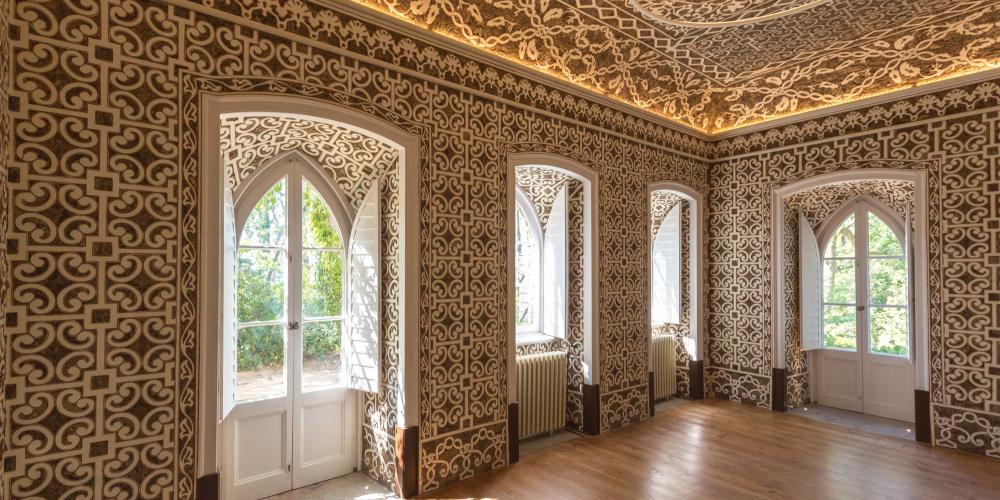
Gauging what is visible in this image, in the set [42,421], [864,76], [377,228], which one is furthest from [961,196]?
[42,421]

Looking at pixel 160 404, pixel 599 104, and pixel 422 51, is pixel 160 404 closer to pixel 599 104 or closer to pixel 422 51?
pixel 422 51

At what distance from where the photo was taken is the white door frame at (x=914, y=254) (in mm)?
4660

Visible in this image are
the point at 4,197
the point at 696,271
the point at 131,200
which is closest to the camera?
the point at 4,197

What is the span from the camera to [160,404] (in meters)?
2.50

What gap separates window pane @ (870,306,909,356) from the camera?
18.0 ft

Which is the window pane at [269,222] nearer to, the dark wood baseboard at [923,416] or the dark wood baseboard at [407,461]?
the dark wood baseboard at [407,461]

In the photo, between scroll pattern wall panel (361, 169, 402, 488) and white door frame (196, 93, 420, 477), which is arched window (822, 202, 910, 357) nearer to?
scroll pattern wall panel (361, 169, 402, 488)

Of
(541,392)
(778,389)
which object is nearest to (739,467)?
(541,392)

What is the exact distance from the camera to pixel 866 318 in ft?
18.9

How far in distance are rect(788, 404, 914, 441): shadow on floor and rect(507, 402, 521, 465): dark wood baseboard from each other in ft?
11.3

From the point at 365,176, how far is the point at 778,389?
16.5 feet

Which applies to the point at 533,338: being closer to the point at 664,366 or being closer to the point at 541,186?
the point at 541,186

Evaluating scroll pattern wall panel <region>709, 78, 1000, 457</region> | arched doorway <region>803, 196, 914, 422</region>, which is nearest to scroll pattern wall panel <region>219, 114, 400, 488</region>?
scroll pattern wall panel <region>709, 78, 1000, 457</region>

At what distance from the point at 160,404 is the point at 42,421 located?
1.43ft
